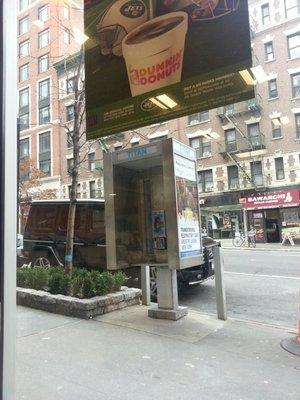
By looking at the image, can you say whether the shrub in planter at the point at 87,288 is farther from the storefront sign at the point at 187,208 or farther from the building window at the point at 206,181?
the building window at the point at 206,181

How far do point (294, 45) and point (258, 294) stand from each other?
24984 millimetres

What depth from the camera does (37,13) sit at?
51.7 ft

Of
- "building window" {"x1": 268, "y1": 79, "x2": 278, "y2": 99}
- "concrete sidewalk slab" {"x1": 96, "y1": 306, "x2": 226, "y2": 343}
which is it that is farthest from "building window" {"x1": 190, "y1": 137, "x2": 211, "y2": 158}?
"concrete sidewalk slab" {"x1": 96, "y1": 306, "x2": 226, "y2": 343}

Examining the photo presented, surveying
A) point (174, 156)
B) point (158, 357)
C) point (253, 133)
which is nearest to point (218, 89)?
point (174, 156)

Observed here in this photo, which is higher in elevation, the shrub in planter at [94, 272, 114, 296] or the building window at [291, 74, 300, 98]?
the building window at [291, 74, 300, 98]

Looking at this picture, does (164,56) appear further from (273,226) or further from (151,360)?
(273,226)

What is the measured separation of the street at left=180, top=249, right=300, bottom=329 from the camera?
762cm

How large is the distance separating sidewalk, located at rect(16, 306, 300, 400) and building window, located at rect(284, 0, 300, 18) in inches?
1092

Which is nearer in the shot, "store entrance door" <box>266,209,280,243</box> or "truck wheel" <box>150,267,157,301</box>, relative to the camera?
"truck wheel" <box>150,267,157,301</box>

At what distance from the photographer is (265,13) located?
30.5 meters

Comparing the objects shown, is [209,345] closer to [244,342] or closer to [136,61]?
[244,342]

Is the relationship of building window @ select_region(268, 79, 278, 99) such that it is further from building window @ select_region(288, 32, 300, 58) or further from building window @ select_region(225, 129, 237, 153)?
building window @ select_region(225, 129, 237, 153)

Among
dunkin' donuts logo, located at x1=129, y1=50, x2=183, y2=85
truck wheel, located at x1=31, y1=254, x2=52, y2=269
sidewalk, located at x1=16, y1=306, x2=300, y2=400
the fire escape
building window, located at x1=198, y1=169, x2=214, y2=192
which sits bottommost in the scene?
sidewalk, located at x1=16, y1=306, x2=300, y2=400

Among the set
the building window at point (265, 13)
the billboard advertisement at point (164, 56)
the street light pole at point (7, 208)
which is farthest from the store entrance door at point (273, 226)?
the street light pole at point (7, 208)
